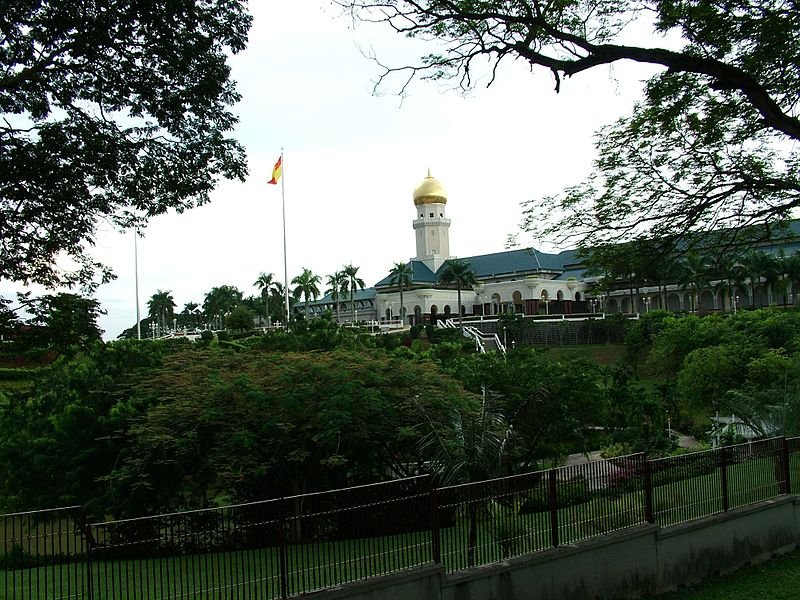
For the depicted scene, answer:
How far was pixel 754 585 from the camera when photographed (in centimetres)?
1081

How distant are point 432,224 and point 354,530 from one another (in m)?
85.2

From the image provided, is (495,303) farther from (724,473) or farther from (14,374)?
(724,473)

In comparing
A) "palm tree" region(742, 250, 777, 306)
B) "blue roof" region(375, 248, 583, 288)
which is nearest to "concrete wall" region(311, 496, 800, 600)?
"palm tree" region(742, 250, 777, 306)

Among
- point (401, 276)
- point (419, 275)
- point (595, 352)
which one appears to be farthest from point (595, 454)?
point (419, 275)

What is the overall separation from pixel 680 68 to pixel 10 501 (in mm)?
16056

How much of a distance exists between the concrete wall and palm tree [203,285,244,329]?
298 ft

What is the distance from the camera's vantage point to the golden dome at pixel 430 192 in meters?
92.0

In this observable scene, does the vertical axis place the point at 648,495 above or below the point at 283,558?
below

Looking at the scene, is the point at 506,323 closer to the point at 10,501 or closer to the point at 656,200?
the point at 10,501

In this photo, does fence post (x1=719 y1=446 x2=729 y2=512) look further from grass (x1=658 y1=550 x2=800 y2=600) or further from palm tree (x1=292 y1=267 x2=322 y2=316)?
palm tree (x1=292 y1=267 x2=322 y2=316)

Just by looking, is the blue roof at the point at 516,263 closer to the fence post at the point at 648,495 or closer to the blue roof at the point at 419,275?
the blue roof at the point at 419,275

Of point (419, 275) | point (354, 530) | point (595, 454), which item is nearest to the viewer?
point (354, 530)

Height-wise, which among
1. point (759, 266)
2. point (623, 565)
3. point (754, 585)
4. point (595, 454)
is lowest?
point (595, 454)

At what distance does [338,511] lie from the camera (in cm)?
829
